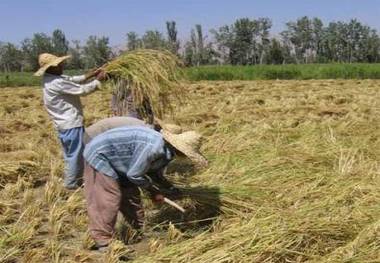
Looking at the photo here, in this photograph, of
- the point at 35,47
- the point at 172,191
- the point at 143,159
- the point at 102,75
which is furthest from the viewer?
the point at 35,47

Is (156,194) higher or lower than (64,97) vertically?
lower

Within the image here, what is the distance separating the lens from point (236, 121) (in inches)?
311

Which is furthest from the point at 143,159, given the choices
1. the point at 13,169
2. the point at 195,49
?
the point at 195,49

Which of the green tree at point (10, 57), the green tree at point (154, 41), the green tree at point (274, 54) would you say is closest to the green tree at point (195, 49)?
the green tree at point (154, 41)

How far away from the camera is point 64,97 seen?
4758 millimetres

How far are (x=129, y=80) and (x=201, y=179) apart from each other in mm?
1033

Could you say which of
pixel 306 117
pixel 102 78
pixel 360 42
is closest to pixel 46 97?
pixel 102 78

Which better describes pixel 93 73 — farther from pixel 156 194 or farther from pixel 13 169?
pixel 156 194

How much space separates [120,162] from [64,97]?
64.3 inches

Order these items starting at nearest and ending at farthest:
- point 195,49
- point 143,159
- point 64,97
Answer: point 143,159 → point 64,97 → point 195,49

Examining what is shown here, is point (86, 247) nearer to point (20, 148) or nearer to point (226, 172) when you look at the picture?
point (226, 172)

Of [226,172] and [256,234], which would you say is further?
[226,172]

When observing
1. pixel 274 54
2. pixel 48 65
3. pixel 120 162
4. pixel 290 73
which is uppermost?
pixel 48 65

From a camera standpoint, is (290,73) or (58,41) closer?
(290,73)
